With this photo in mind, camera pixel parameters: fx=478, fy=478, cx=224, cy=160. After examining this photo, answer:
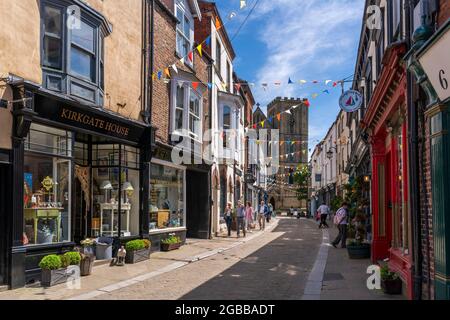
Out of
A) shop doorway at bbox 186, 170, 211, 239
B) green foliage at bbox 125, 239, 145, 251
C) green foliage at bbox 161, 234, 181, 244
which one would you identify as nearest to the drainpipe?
green foliage at bbox 125, 239, 145, 251

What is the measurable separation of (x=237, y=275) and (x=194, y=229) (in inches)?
403

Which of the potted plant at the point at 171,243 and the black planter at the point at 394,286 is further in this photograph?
the potted plant at the point at 171,243

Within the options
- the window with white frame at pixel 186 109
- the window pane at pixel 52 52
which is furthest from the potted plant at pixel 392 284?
the window with white frame at pixel 186 109

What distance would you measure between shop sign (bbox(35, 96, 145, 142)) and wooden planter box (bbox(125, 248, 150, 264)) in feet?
10.7

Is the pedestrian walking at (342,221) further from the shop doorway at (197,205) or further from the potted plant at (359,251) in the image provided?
the shop doorway at (197,205)

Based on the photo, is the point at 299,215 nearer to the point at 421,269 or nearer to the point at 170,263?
the point at 170,263

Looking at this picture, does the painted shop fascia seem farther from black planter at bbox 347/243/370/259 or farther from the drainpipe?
black planter at bbox 347/243/370/259

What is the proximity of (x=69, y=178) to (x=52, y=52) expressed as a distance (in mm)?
2928

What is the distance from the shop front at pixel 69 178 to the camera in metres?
9.53

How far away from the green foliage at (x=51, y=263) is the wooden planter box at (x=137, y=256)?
3.32 meters

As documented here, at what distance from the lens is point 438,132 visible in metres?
6.21

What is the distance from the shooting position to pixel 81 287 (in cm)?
970

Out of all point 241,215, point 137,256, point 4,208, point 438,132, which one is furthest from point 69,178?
point 241,215
